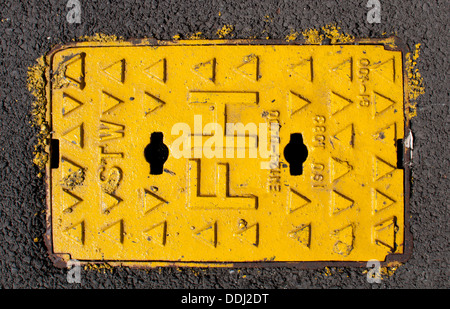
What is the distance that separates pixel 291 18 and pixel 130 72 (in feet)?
3.57

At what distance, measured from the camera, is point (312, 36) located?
1.90 metres

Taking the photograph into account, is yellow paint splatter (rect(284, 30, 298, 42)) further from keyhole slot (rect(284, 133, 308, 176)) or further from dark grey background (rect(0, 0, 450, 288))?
keyhole slot (rect(284, 133, 308, 176))

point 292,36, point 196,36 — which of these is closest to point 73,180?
point 196,36

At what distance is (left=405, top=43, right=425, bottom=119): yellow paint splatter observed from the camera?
1.89 metres

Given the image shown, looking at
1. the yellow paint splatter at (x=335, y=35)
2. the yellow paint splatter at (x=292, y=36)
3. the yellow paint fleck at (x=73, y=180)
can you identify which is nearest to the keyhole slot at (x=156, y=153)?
the yellow paint fleck at (x=73, y=180)

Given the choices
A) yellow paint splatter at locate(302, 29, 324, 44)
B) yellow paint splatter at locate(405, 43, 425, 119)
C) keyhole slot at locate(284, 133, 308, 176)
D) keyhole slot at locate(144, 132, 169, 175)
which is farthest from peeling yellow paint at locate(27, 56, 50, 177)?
yellow paint splatter at locate(405, 43, 425, 119)

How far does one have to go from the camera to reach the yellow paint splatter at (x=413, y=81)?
1.89 meters

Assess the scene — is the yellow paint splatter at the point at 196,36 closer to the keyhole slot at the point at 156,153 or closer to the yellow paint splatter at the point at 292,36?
the yellow paint splatter at the point at 292,36

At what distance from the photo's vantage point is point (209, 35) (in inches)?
75.4

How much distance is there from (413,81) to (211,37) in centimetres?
132

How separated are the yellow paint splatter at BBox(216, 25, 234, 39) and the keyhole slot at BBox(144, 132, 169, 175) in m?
0.74

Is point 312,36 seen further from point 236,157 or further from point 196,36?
point 236,157
